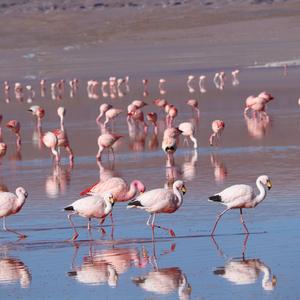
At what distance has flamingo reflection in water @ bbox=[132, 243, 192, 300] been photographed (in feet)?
29.9

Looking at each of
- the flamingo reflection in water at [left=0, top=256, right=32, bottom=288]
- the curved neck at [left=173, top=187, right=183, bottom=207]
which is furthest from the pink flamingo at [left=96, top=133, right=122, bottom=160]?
the flamingo reflection in water at [left=0, top=256, right=32, bottom=288]

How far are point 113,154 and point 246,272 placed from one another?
9475 millimetres

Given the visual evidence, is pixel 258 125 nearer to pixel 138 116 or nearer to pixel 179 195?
pixel 138 116

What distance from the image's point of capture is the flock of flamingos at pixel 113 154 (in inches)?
462

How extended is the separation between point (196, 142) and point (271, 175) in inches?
181

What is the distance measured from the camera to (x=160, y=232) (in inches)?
468

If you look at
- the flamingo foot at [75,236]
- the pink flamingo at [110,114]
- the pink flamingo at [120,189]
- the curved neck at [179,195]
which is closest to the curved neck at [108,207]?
the flamingo foot at [75,236]

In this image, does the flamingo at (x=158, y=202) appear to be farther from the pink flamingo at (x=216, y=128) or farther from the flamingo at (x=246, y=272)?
the pink flamingo at (x=216, y=128)

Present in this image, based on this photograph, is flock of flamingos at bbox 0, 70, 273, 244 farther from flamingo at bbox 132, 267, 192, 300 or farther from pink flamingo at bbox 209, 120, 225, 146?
flamingo at bbox 132, 267, 192, 300

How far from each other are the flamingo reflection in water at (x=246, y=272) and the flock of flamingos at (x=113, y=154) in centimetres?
145

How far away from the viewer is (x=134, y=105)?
25.0 meters

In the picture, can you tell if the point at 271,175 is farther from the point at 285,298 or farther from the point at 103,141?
the point at 285,298

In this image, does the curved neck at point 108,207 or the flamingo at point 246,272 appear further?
the curved neck at point 108,207

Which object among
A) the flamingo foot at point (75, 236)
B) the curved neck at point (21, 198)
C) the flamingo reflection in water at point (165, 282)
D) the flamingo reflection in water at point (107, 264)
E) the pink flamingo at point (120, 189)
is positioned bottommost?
the flamingo foot at point (75, 236)
